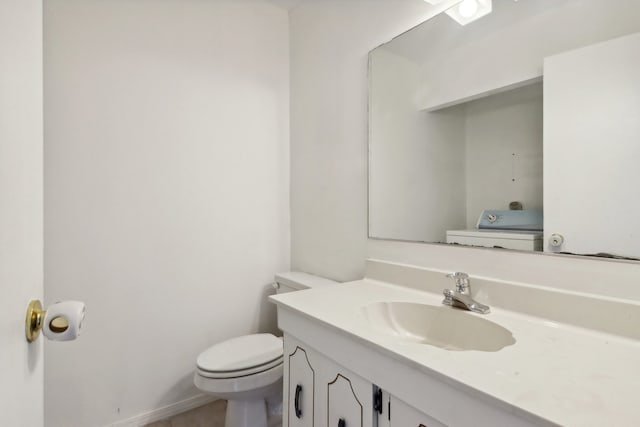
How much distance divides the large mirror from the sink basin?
0.28 meters

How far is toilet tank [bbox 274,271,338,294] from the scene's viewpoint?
1660mm

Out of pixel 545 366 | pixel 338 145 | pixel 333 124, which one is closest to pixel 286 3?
pixel 333 124

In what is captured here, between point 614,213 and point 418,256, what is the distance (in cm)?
61

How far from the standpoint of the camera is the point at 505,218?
3.58 ft

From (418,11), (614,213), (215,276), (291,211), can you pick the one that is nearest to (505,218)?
(614,213)

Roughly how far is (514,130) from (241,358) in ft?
4.47

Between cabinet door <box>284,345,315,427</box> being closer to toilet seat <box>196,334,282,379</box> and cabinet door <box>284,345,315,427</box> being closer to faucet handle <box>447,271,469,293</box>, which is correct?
toilet seat <box>196,334,282,379</box>

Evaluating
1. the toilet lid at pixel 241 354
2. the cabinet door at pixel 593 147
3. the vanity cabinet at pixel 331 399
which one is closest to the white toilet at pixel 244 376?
the toilet lid at pixel 241 354

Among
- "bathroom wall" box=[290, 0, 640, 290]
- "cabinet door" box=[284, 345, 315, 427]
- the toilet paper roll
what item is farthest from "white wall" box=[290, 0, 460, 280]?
the toilet paper roll

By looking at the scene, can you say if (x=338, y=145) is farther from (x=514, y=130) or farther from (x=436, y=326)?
(x=436, y=326)

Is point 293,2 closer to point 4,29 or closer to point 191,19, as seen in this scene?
point 191,19

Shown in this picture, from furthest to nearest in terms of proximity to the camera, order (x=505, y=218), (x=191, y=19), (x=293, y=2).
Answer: (x=293, y=2) < (x=191, y=19) < (x=505, y=218)

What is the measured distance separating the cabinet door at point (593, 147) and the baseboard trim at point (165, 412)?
5.81 ft

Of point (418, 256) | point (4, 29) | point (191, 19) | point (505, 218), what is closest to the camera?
point (4, 29)
